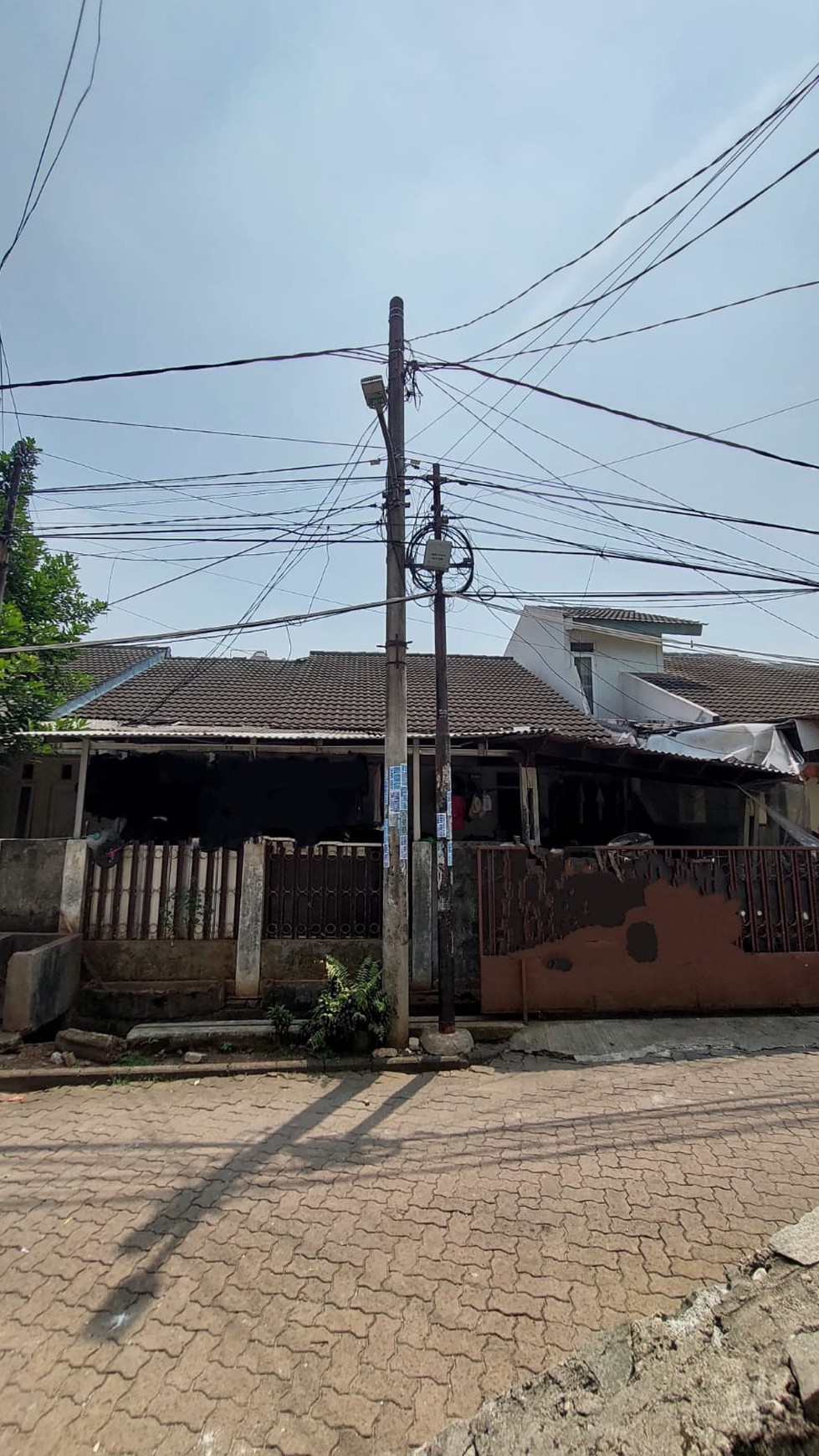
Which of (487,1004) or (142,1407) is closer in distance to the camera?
(142,1407)

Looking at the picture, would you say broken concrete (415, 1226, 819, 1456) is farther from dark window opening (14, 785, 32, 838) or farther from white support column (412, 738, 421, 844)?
dark window opening (14, 785, 32, 838)

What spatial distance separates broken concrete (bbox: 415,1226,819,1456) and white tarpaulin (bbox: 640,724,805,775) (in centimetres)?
742

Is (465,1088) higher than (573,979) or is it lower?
lower

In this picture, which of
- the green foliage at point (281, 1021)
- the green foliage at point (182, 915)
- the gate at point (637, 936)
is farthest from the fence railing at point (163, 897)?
the gate at point (637, 936)

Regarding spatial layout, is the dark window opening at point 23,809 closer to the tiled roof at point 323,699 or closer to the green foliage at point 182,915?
the tiled roof at point 323,699

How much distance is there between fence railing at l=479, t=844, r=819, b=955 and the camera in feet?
21.7

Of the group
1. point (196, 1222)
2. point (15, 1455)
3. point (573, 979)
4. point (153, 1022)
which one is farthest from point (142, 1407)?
point (573, 979)

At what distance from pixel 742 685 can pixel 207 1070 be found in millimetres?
13853

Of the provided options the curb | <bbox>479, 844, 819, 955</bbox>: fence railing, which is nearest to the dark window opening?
the curb

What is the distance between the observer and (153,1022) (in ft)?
20.9

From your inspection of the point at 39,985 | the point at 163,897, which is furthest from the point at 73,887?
the point at 39,985

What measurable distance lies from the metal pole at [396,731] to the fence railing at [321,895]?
68cm

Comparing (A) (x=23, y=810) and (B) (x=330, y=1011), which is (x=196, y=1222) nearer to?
(B) (x=330, y=1011)

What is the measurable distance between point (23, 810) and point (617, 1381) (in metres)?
11.5
